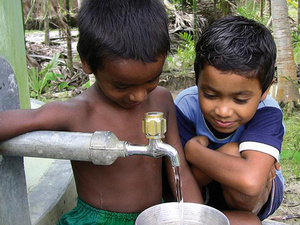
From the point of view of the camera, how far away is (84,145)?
1012 mm

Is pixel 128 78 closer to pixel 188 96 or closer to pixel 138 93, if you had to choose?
pixel 138 93

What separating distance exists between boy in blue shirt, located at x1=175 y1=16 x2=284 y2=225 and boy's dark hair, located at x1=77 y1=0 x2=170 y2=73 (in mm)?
285

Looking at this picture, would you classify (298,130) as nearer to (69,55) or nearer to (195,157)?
(195,157)

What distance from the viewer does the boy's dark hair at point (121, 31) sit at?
1.28m

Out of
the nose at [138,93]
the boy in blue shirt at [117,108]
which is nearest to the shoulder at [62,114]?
the boy in blue shirt at [117,108]

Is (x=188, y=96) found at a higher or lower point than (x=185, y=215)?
higher

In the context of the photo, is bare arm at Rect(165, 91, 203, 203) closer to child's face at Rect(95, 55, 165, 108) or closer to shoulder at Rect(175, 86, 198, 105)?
shoulder at Rect(175, 86, 198, 105)

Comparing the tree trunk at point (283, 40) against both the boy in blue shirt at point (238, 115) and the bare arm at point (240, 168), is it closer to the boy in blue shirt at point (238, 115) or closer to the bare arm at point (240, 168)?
the boy in blue shirt at point (238, 115)

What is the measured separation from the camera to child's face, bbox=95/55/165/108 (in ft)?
4.18

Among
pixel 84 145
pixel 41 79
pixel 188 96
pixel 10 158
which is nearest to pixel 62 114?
pixel 10 158

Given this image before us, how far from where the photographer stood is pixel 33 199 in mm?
1589

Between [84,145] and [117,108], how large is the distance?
0.54 metres

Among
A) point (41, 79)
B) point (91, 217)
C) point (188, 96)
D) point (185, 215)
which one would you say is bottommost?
point (41, 79)

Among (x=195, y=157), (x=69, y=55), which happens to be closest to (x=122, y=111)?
(x=195, y=157)
